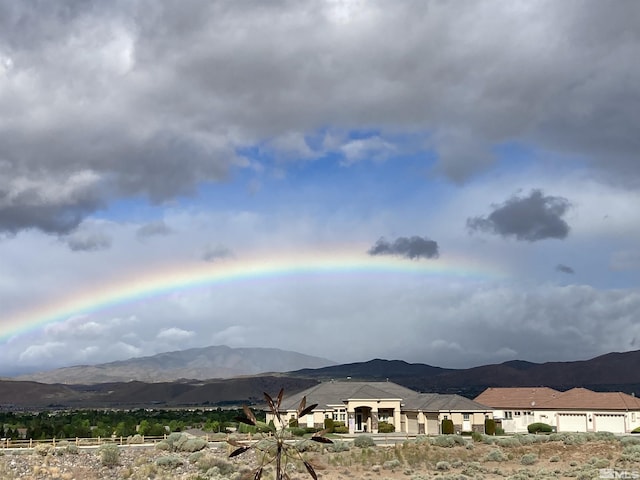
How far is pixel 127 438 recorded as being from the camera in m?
65.7

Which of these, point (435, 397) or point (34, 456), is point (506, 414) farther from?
point (34, 456)

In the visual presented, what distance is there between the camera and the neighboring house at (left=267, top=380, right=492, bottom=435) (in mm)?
74000

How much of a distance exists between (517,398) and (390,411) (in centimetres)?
1919

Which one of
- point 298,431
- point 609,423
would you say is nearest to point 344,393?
point 298,431

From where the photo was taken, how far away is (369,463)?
54.5 meters

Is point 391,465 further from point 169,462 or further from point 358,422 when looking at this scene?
point 358,422

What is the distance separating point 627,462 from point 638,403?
29.9 m

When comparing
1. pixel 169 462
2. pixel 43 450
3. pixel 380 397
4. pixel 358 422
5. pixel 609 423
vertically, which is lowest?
pixel 169 462

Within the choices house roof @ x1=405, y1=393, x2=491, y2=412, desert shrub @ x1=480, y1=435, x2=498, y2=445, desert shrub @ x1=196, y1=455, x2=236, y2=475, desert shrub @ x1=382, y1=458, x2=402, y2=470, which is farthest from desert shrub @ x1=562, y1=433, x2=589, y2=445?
desert shrub @ x1=196, y1=455, x2=236, y2=475

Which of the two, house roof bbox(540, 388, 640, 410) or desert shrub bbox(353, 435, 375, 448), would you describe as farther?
house roof bbox(540, 388, 640, 410)

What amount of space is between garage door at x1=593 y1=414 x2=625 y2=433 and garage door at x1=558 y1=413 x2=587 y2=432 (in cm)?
125

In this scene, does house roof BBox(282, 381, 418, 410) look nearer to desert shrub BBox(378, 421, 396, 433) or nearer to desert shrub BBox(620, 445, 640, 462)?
desert shrub BBox(378, 421, 396, 433)

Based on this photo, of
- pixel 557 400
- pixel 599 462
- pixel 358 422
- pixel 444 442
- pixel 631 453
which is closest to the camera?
pixel 599 462

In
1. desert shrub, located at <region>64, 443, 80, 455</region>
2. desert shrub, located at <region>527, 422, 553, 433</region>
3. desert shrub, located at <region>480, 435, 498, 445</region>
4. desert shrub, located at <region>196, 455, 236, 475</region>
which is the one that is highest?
desert shrub, located at <region>527, 422, 553, 433</region>
